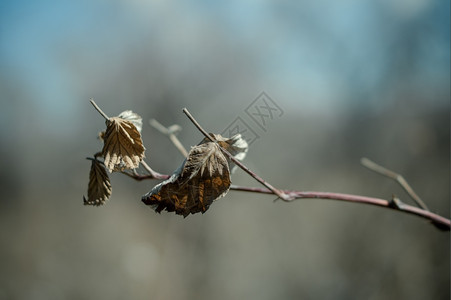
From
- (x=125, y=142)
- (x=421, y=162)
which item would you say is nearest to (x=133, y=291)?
(x=421, y=162)

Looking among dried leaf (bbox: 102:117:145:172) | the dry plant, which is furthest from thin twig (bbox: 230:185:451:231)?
dried leaf (bbox: 102:117:145:172)

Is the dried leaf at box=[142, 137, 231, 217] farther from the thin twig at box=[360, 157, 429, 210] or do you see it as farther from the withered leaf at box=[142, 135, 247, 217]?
the thin twig at box=[360, 157, 429, 210]

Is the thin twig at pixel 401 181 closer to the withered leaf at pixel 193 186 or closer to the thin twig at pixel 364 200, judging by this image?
the thin twig at pixel 364 200

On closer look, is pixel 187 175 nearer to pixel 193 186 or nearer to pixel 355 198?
pixel 193 186

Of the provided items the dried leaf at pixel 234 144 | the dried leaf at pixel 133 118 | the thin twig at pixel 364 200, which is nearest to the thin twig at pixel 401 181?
the thin twig at pixel 364 200

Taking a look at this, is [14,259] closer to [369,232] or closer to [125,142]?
[369,232]

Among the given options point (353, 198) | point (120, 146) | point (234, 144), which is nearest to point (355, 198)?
point (353, 198)
